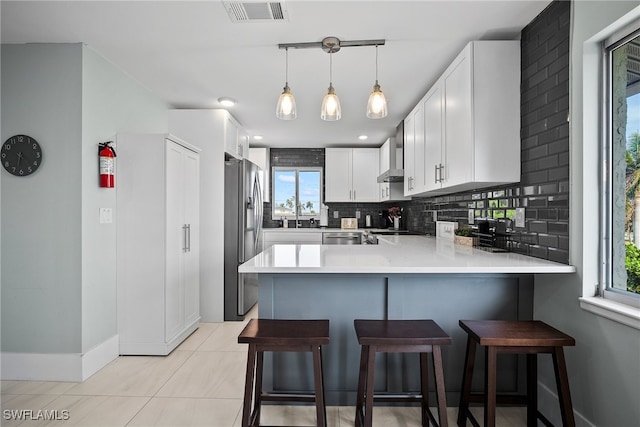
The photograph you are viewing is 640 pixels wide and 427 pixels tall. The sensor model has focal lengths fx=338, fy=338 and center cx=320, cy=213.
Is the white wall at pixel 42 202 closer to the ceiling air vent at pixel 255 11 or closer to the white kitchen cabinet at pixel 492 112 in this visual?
the ceiling air vent at pixel 255 11

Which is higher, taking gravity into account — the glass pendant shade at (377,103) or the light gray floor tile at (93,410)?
the glass pendant shade at (377,103)

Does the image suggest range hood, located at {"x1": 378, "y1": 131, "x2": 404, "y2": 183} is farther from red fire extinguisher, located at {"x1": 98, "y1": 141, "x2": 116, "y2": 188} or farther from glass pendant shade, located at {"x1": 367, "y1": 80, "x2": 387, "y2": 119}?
red fire extinguisher, located at {"x1": 98, "y1": 141, "x2": 116, "y2": 188}

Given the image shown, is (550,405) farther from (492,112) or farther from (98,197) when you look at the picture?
(98,197)

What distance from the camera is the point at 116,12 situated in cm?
200

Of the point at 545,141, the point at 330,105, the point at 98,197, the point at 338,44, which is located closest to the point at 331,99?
the point at 330,105

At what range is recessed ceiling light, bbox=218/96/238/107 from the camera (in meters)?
3.44

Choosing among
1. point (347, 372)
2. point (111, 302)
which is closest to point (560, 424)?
point (347, 372)

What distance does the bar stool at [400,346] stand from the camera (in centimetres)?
149

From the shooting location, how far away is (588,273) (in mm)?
1642

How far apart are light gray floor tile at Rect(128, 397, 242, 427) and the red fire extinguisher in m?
1.60

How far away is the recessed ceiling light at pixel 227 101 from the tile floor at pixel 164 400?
245 cm

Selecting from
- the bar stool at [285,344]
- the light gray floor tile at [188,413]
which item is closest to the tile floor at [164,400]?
the light gray floor tile at [188,413]

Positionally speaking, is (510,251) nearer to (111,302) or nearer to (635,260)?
(635,260)

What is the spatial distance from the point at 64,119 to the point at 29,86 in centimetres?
35
